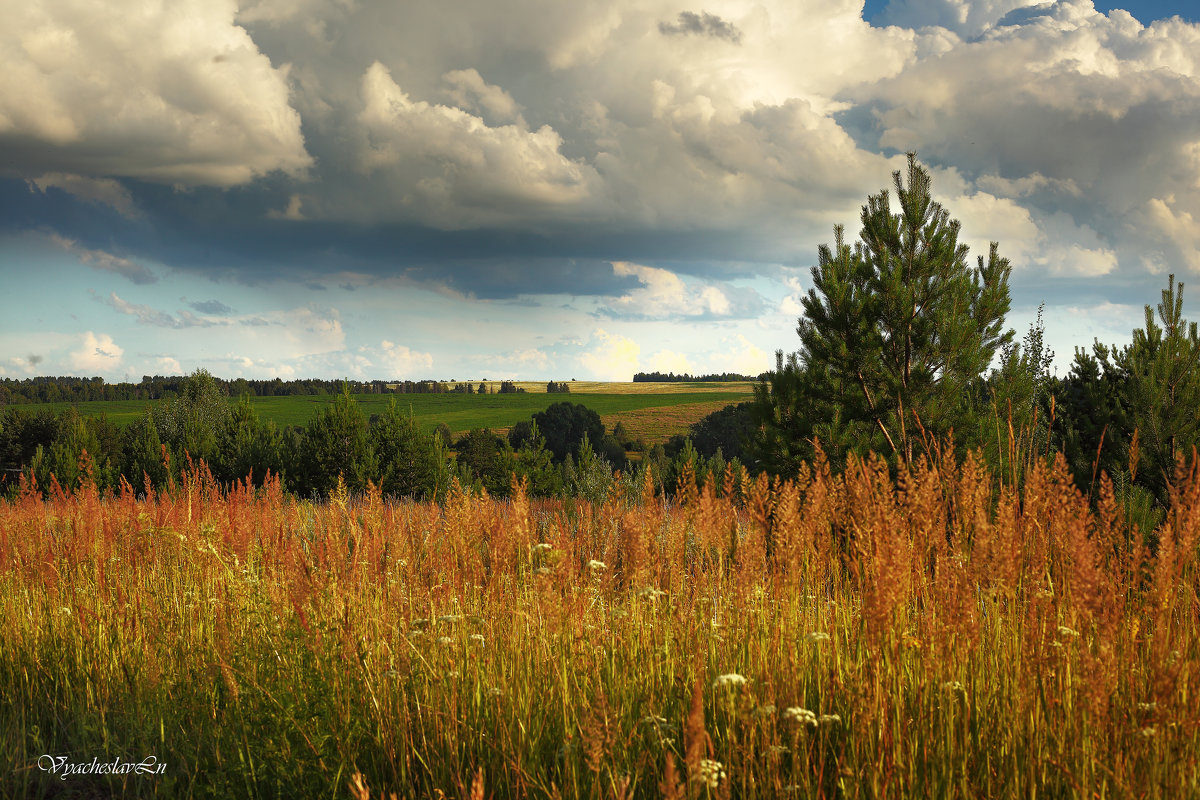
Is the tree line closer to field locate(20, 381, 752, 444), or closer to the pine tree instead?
the pine tree

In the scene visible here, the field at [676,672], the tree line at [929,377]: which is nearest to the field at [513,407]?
the tree line at [929,377]

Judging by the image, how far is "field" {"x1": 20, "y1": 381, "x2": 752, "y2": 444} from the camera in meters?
59.4

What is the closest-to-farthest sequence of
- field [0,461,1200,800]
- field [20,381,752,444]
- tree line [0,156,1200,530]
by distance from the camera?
field [0,461,1200,800], tree line [0,156,1200,530], field [20,381,752,444]

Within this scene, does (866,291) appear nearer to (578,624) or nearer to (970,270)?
(970,270)

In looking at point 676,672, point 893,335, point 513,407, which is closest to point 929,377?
point 893,335

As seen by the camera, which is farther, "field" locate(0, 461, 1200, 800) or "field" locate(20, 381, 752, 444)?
"field" locate(20, 381, 752, 444)

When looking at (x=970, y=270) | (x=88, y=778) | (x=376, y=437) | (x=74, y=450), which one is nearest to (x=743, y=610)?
(x=88, y=778)

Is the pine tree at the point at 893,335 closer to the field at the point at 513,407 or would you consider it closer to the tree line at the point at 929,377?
the tree line at the point at 929,377

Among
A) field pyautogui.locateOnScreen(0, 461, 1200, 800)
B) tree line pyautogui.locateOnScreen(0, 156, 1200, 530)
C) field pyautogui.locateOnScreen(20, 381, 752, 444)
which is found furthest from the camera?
field pyautogui.locateOnScreen(20, 381, 752, 444)

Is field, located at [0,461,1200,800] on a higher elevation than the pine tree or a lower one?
lower

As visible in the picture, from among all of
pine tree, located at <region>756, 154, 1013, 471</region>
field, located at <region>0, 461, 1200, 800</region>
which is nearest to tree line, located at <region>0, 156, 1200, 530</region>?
pine tree, located at <region>756, 154, 1013, 471</region>

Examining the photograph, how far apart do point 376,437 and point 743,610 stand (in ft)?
53.5

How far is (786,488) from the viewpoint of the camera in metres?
3.11

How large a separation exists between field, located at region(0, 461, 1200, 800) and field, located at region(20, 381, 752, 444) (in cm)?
4748
